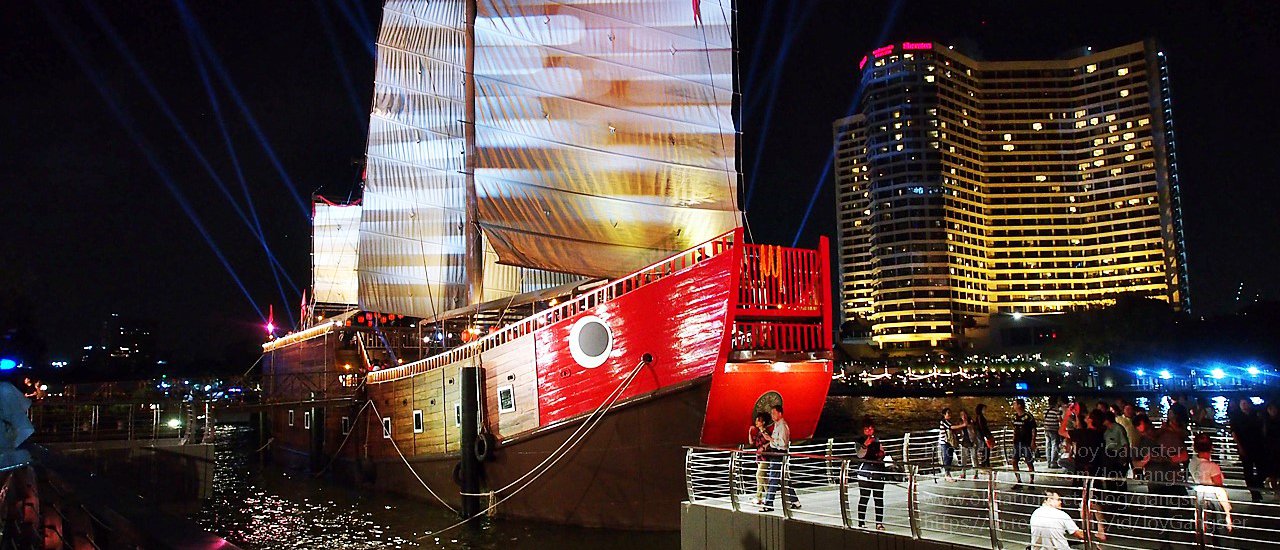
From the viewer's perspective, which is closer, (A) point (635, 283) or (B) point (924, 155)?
(A) point (635, 283)

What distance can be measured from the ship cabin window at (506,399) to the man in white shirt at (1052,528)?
1183 cm

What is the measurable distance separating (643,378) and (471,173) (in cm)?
1341

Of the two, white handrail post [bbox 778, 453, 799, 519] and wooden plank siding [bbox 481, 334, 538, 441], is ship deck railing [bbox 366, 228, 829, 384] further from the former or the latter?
white handrail post [bbox 778, 453, 799, 519]

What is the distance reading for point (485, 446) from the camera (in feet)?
61.6

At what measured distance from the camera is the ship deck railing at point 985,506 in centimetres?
835

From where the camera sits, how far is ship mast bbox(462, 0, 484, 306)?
26391mm

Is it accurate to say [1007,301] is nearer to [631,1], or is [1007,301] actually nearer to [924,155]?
[924,155]

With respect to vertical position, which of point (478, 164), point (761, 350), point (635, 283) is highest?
point (478, 164)

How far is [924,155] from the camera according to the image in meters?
153

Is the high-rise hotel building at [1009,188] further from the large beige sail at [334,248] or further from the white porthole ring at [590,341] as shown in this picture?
the white porthole ring at [590,341]

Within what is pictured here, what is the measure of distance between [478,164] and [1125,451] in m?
17.7

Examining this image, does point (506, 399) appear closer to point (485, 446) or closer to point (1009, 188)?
point (485, 446)

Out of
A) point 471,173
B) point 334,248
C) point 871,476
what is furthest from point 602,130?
point 334,248

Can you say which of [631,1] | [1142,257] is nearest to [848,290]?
[1142,257]
